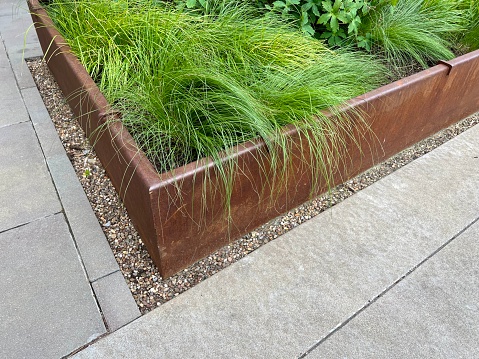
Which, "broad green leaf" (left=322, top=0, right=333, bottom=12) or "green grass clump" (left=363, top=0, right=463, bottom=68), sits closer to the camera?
"broad green leaf" (left=322, top=0, right=333, bottom=12)

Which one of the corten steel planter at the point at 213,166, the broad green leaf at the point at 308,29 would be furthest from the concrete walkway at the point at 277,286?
the broad green leaf at the point at 308,29

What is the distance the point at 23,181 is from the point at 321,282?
76.4 inches

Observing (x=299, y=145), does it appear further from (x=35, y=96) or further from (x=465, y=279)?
(x=35, y=96)

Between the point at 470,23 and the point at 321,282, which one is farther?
the point at 470,23

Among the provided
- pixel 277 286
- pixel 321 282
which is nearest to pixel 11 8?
pixel 277 286

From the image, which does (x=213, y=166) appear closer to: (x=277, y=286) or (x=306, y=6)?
(x=277, y=286)

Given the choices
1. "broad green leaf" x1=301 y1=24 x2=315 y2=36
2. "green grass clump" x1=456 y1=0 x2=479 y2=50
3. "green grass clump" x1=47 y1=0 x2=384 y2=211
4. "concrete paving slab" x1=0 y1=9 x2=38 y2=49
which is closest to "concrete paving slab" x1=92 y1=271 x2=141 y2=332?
"green grass clump" x1=47 y1=0 x2=384 y2=211

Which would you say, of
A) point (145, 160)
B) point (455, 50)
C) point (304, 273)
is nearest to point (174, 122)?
point (145, 160)

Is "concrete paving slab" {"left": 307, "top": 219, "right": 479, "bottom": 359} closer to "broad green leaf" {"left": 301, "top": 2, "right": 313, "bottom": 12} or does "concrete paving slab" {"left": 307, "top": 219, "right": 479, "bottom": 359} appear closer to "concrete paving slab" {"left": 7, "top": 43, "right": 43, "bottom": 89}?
"broad green leaf" {"left": 301, "top": 2, "right": 313, "bottom": 12}

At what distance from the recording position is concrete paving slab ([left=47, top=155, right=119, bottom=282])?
2.09 metres

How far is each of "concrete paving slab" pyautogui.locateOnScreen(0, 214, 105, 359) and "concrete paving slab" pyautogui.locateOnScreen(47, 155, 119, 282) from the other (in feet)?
0.16

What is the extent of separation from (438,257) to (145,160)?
1690 mm

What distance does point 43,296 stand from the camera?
1949mm

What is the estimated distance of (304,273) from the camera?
2.13m
